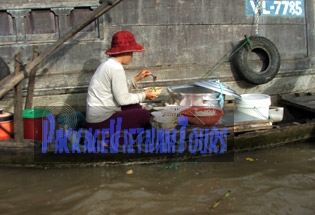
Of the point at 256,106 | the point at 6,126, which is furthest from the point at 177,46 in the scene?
the point at 6,126

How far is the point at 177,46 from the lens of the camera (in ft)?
20.6

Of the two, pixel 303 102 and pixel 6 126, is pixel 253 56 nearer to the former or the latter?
pixel 303 102

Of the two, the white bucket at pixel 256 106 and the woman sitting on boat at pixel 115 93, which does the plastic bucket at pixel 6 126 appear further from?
the white bucket at pixel 256 106

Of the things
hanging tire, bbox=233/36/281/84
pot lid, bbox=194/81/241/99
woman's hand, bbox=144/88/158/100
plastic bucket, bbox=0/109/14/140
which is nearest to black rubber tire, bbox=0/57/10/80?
plastic bucket, bbox=0/109/14/140

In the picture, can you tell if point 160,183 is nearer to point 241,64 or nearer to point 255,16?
point 241,64

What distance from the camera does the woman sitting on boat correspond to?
4.27 meters

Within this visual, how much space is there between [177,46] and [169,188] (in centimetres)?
312

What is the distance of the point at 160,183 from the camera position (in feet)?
13.2

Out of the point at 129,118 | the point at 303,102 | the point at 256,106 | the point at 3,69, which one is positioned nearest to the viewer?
the point at 129,118

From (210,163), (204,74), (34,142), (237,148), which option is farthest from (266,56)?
Result: (34,142)

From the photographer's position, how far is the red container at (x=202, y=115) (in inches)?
181

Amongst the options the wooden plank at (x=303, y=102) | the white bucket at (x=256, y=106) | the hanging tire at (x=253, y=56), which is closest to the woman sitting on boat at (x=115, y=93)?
the white bucket at (x=256, y=106)

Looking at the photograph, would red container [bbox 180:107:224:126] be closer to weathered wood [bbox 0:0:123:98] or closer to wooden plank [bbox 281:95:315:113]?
weathered wood [bbox 0:0:123:98]

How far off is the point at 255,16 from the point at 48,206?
199 inches
